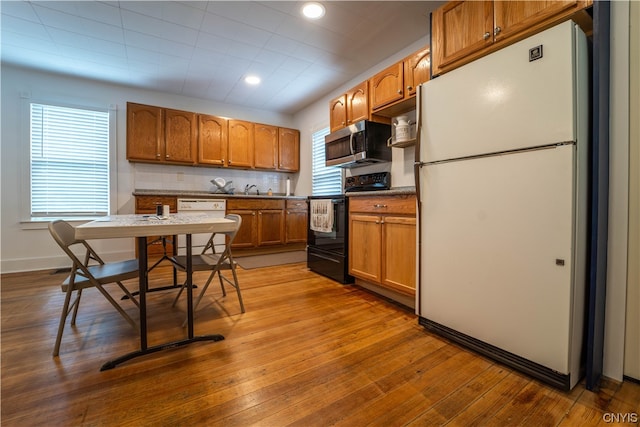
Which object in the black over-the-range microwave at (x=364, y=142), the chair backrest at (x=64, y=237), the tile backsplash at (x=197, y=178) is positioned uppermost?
the black over-the-range microwave at (x=364, y=142)

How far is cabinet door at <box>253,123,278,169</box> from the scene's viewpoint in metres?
4.68

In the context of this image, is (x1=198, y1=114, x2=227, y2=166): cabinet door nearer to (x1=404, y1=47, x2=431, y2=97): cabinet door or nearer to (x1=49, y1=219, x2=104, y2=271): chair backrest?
(x1=49, y1=219, x2=104, y2=271): chair backrest

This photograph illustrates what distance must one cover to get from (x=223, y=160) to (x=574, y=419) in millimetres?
4509

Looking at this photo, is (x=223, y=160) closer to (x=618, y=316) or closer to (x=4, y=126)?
(x=4, y=126)

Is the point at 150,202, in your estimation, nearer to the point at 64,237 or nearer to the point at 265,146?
the point at 265,146

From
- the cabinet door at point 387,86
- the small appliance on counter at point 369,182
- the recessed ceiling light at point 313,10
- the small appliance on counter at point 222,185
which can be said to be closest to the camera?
the recessed ceiling light at point 313,10

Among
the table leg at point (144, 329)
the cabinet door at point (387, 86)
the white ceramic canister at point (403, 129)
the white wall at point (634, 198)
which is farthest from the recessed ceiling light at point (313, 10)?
the table leg at point (144, 329)

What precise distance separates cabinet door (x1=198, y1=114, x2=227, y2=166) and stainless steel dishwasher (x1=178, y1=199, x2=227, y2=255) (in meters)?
0.80

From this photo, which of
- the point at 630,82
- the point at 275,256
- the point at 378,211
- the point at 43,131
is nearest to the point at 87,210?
the point at 43,131

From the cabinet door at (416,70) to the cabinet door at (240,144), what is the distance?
284 cm

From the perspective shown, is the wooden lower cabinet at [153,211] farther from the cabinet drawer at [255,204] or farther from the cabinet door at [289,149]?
the cabinet door at [289,149]

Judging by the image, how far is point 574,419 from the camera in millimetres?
1094

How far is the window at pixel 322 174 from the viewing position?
413 centimetres

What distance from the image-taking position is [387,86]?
276 centimetres
